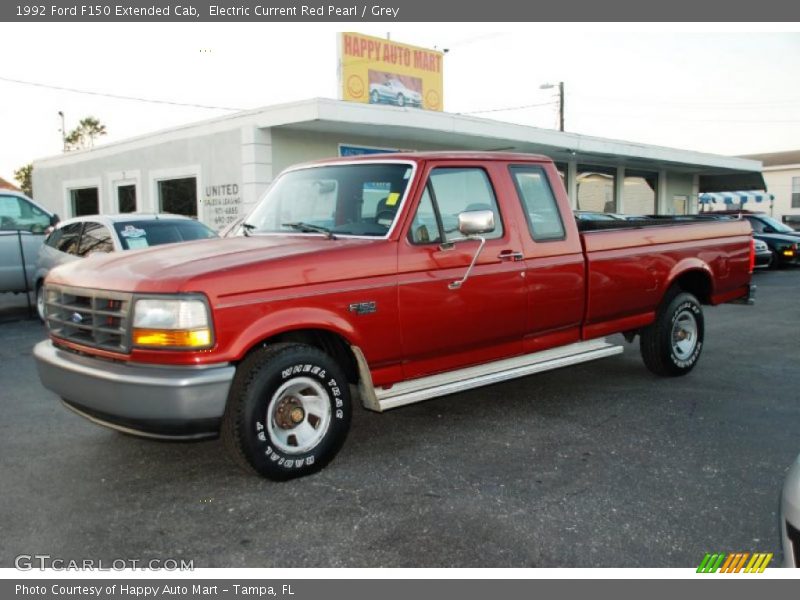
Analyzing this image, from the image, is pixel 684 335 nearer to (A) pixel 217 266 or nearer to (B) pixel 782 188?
(A) pixel 217 266

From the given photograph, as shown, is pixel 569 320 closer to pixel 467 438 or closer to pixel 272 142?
pixel 467 438

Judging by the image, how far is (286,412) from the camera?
4.12 m

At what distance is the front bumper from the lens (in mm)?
3643

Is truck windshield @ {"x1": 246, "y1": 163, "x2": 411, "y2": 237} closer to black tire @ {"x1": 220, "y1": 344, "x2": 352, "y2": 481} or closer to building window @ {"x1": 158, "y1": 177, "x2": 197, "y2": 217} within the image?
black tire @ {"x1": 220, "y1": 344, "x2": 352, "y2": 481}

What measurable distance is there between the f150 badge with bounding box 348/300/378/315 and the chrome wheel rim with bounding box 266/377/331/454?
490mm

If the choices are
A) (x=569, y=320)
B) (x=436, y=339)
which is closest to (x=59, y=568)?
(x=436, y=339)

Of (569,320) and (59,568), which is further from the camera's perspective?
(569,320)

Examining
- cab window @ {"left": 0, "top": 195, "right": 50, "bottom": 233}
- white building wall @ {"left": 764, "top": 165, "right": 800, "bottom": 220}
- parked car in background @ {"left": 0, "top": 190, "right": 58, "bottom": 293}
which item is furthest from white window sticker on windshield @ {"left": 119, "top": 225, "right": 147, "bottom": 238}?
white building wall @ {"left": 764, "top": 165, "right": 800, "bottom": 220}

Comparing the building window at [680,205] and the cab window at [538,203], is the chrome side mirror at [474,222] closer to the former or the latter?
the cab window at [538,203]

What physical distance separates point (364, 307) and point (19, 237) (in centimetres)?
921

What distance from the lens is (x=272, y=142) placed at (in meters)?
14.9

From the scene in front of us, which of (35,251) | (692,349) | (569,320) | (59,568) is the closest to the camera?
(59,568)

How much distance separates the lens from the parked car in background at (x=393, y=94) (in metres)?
19.8

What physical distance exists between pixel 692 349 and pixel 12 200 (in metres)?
10.6
